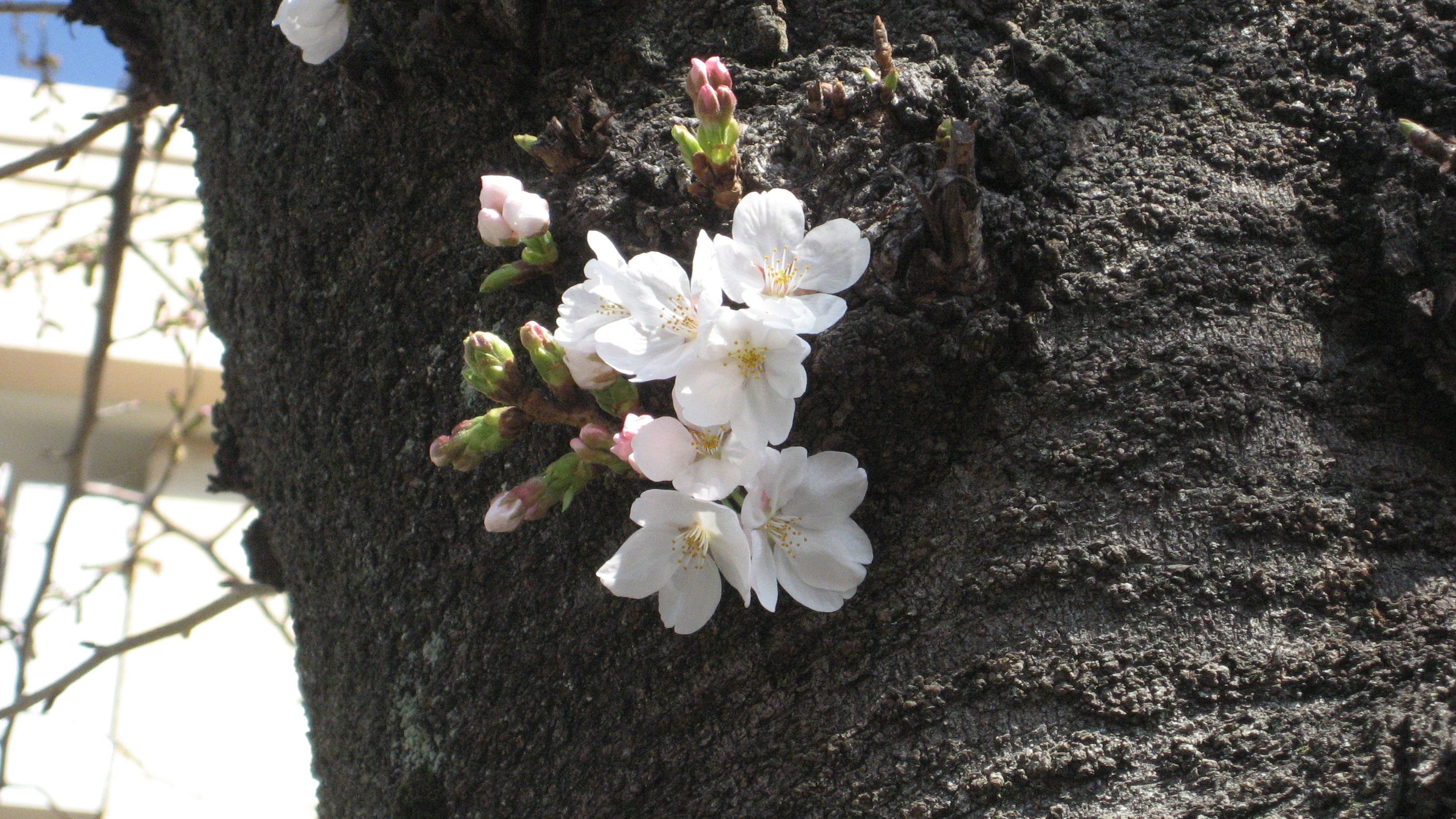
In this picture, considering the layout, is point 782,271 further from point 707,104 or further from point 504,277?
point 504,277

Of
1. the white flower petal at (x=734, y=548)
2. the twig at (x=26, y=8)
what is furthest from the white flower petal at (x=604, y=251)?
the twig at (x=26, y=8)

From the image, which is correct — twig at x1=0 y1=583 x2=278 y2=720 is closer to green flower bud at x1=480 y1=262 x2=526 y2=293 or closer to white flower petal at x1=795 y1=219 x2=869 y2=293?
→ green flower bud at x1=480 y1=262 x2=526 y2=293

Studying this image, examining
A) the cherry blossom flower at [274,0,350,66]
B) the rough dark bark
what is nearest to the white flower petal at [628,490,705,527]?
the rough dark bark

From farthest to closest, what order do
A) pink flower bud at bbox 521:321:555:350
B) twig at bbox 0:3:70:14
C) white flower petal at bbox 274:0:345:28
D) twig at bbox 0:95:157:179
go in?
twig at bbox 0:3:70:14, twig at bbox 0:95:157:179, white flower petal at bbox 274:0:345:28, pink flower bud at bbox 521:321:555:350

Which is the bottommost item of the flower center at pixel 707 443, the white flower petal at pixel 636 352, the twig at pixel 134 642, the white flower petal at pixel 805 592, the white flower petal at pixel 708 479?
the twig at pixel 134 642

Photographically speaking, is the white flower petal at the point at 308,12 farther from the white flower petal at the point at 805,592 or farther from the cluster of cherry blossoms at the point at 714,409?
the white flower petal at the point at 805,592

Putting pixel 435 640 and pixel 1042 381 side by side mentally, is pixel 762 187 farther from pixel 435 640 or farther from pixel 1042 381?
pixel 435 640

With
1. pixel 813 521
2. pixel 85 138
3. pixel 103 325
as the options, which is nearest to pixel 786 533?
pixel 813 521
